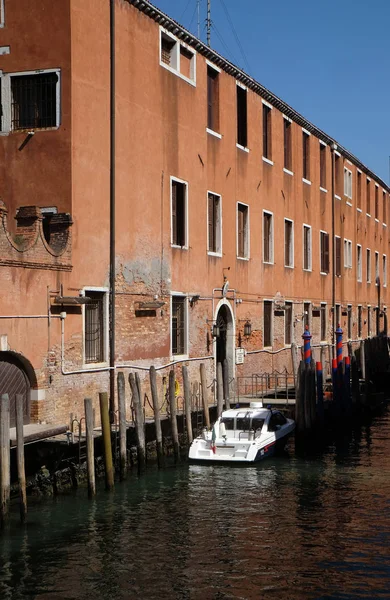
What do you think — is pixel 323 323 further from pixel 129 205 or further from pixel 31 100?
pixel 31 100

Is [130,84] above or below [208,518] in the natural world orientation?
above

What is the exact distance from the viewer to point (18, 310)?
17078 millimetres

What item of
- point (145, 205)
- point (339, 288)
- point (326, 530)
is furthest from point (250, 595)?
point (339, 288)

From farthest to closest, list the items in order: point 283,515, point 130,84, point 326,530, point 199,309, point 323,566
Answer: point 199,309
point 130,84
point 283,515
point 326,530
point 323,566

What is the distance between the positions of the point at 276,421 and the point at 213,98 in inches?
401

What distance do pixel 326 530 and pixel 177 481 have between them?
4491mm

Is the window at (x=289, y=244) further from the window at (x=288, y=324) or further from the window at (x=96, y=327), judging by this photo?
the window at (x=96, y=327)

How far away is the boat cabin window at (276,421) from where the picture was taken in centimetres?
2125

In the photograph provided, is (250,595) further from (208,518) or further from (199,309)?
(199,309)

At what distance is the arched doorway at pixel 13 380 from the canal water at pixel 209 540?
220 centimetres

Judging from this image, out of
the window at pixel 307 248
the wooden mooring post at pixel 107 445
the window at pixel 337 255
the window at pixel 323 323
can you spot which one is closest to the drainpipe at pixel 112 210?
the wooden mooring post at pixel 107 445

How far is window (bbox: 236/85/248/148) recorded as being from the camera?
28297mm

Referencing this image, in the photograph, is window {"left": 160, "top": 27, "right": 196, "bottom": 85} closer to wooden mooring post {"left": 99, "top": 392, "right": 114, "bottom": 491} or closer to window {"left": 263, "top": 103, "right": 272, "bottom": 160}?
window {"left": 263, "top": 103, "right": 272, "bottom": 160}

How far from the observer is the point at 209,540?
13.6m
